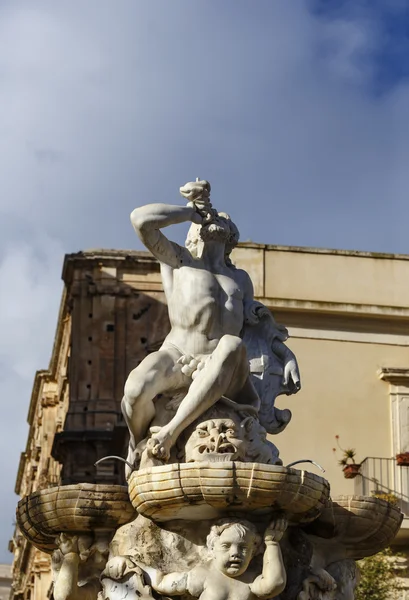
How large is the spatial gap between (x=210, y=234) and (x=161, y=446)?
5.52 feet

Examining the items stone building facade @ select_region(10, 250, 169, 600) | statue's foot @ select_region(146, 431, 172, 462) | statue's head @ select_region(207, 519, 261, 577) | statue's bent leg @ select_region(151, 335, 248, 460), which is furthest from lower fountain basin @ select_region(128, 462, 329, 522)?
stone building facade @ select_region(10, 250, 169, 600)

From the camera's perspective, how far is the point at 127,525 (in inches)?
418

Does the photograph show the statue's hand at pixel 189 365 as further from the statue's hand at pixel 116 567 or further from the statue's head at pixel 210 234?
the statue's hand at pixel 116 567

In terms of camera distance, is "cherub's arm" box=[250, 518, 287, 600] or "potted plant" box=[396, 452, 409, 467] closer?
"cherub's arm" box=[250, 518, 287, 600]

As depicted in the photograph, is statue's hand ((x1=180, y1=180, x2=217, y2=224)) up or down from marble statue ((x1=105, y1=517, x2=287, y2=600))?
up

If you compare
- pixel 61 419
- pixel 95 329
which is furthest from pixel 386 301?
pixel 61 419

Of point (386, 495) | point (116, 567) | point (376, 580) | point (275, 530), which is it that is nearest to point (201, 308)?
point (275, 530)

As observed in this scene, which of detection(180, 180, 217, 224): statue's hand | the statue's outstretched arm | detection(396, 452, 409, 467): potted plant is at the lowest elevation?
the statue's outstretched arm

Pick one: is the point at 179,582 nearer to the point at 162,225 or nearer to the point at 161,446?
the point at 161,446

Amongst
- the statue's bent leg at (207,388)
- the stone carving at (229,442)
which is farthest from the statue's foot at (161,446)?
the stone carving at (229,442)

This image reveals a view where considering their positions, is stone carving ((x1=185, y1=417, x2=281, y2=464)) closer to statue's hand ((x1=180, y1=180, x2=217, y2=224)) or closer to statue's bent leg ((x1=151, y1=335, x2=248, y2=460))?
statue's bent leg ((x1=151, y1=335, x2=248, y2=460))

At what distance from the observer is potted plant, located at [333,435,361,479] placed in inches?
1037

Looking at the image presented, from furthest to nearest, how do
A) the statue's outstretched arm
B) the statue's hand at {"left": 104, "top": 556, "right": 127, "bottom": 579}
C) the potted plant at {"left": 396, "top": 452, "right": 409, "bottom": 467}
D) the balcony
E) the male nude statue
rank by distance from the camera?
the potted plant at {"left": 396, "top": 452, "right": 409, "bottom": 467}
the balcony
the statue's outstretched arm
the male nude statue
the statue's hand at {"left": 104, "top": 556, "right": 127, "bottom": 579}

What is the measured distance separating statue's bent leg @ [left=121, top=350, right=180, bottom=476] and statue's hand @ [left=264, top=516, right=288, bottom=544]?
3.61 feet
